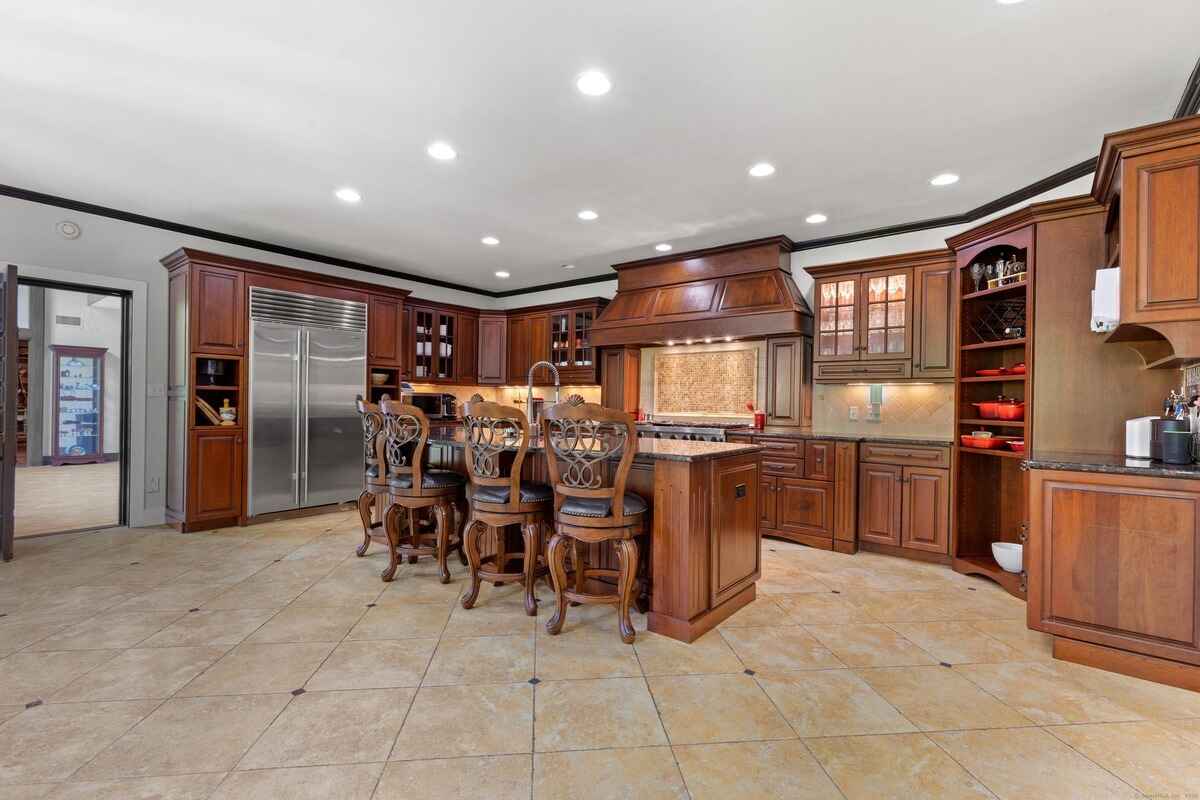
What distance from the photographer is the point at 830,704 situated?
217cm

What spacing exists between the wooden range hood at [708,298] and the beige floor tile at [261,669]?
398 centimetres

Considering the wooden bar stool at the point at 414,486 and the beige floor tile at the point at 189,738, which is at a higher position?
the wooden bar stool at the point at 414,486

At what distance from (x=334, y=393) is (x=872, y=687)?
5.24m

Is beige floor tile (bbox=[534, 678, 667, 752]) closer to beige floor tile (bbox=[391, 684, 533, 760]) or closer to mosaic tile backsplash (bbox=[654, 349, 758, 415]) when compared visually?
beige floor tile (bbox=[391, 684, 533, 760])

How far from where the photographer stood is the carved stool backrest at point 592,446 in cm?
258

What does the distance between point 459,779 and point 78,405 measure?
39.7 feet

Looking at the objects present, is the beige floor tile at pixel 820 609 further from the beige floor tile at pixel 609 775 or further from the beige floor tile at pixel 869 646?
the beige floor tile at pixel 609 775

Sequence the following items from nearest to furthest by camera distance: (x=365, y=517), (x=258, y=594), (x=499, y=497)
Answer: (x=499, y=497)
(x=258, y=594)
(x=365, y=517)

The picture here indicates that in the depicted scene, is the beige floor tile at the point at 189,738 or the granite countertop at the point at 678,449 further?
the granite countertop at the point at 678,449

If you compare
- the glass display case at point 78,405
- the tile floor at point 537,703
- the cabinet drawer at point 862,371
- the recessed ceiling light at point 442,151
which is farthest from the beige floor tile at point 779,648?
the glass display case at point 78,405

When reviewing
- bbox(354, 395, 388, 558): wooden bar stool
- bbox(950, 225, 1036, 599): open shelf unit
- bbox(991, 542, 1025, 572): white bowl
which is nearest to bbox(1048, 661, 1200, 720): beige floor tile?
bbox(991, 542, 1025, 572): white bowl

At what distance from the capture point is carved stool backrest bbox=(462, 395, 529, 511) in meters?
2.90

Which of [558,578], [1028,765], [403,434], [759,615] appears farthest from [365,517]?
[1028,765]

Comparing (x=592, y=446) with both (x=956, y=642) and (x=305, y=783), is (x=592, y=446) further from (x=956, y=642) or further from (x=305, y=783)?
(x=956, y=642)
